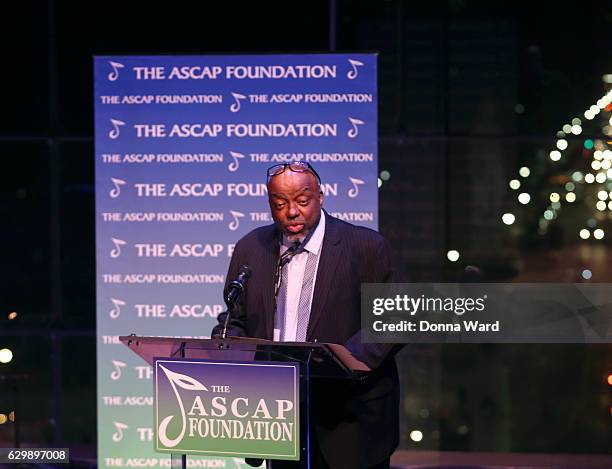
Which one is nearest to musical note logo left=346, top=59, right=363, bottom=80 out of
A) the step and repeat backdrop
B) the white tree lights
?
the step and repeat backdrop

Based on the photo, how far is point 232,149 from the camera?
199 inches

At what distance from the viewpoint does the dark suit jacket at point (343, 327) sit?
3344 mm

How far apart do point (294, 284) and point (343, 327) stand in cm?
23

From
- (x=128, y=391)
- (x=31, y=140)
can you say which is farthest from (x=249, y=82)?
(x=128, y=391)

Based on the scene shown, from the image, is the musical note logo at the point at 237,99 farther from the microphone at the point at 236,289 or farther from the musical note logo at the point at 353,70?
the microphone at the point at 236,289

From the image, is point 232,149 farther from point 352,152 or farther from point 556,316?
point 556,316

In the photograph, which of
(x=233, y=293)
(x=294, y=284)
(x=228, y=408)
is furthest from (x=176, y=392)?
(x=294, y=284)

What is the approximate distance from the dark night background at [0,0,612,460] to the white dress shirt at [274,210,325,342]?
2.03 m

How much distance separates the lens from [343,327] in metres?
3.43

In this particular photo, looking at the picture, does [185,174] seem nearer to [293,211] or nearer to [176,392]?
[293,211]

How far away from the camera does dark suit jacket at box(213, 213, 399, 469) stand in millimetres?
3344

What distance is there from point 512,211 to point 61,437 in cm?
287

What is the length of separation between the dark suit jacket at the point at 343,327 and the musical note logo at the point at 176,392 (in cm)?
37

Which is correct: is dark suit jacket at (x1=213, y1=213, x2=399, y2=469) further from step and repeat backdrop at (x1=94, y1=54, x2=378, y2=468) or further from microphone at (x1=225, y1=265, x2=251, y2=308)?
step and repeat backdrop at (x1=94, y1=54, x2=378, y2=468)
